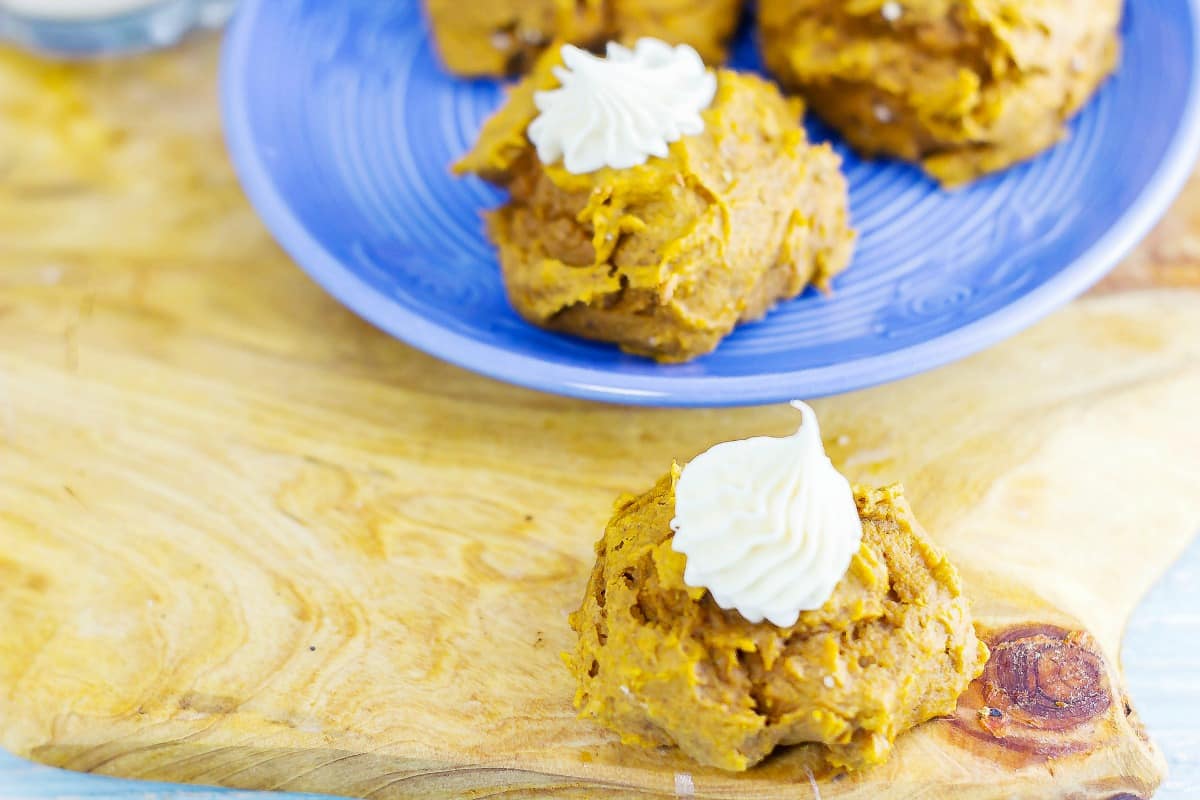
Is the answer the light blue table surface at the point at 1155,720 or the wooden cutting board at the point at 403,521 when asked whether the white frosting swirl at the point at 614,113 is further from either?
the light blue table surface at the point at 1155,720

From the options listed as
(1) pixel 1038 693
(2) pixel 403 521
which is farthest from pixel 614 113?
(1) pixel 1038 693

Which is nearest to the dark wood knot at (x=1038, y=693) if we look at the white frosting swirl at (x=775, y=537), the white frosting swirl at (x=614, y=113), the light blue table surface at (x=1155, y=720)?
the light blue table surface at (x=1155, y=720)

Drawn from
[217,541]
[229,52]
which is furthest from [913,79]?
[217,541]

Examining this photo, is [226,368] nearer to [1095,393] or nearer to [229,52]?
[229,52]

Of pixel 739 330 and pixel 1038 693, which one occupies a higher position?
pixel 739 330

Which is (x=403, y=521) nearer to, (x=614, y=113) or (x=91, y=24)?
(x=614, y=113)

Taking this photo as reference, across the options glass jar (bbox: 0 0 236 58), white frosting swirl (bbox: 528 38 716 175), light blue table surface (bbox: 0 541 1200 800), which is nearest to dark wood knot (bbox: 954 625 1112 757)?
light blue table surface (bbox: 0 541 1200 800)
